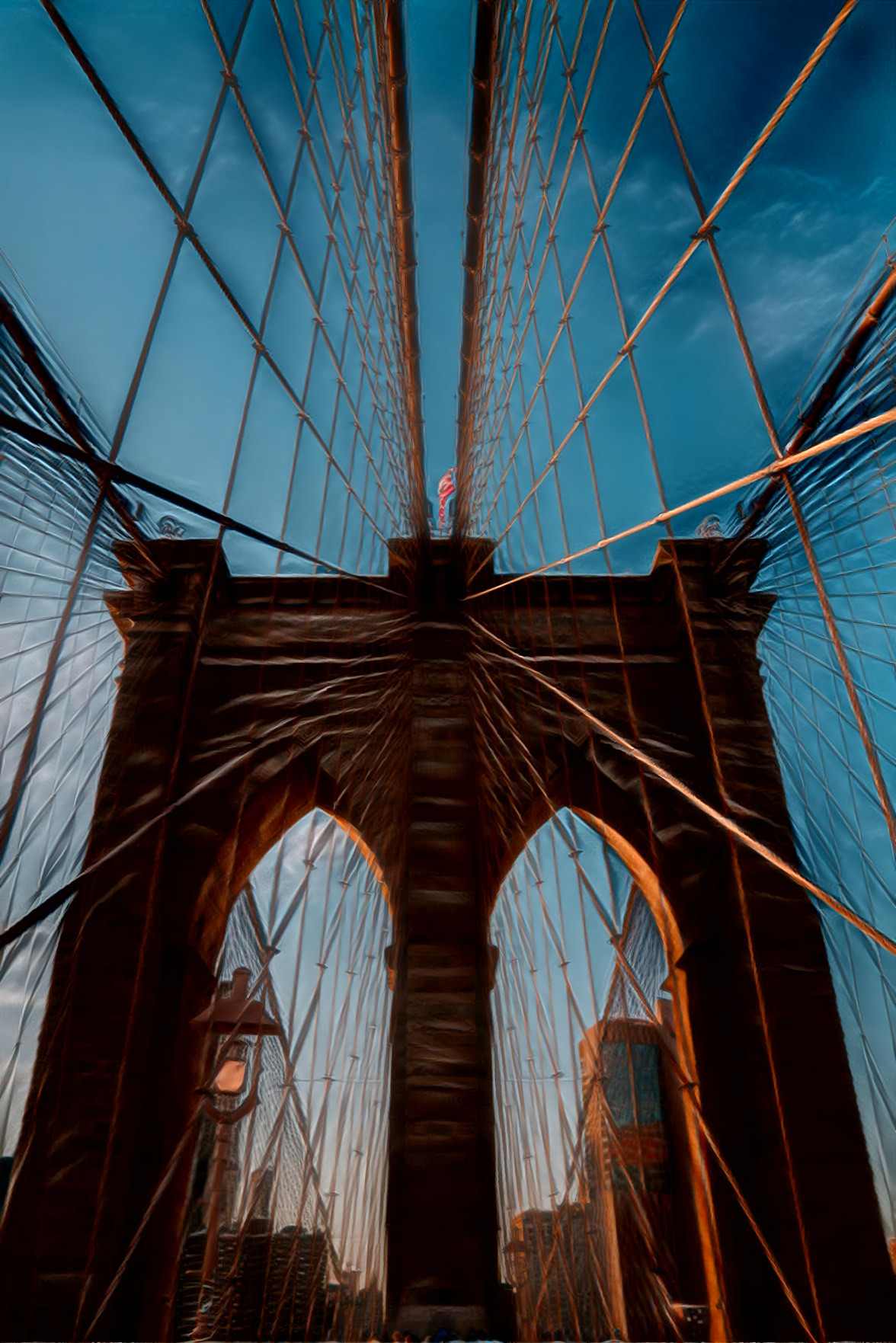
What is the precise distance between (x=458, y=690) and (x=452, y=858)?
157 cm

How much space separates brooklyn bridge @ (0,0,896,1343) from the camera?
6.86 ft

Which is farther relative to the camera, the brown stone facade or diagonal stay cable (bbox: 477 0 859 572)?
the brown stone facade

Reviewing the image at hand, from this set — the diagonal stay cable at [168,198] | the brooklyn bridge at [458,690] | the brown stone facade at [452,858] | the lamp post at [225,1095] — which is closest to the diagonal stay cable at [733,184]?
the brooklyn bridge at [458,690]

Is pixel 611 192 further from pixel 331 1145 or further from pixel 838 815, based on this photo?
pixel 331 1145

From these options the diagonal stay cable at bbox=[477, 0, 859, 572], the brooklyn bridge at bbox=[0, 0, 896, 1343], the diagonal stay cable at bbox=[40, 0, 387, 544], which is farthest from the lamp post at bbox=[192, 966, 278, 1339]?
the diagonal stay cable at bbox=[477, 0, 859, 572]

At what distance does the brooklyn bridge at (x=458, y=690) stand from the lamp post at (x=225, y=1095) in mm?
28

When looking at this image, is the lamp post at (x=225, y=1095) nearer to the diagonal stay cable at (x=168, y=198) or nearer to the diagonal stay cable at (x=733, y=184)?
the diagonal stay cable at (x=168, y=198)

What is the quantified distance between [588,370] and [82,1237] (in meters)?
3.97

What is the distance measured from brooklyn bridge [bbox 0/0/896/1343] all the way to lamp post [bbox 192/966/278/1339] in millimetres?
28

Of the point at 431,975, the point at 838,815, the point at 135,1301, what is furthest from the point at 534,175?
the point at 135,1301

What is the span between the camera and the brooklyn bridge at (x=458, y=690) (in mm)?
2092

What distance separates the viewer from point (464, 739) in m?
7.45

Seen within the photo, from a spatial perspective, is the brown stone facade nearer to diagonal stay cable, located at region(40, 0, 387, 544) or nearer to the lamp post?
the lamp post

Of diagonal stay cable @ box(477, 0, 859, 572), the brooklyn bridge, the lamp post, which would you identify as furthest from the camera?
the lamp post
